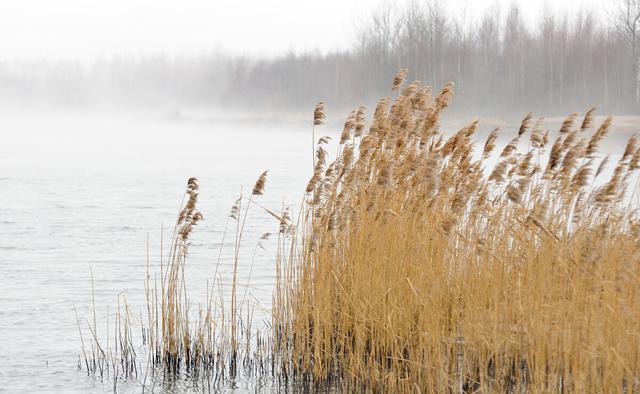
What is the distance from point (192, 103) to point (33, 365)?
91769 mm

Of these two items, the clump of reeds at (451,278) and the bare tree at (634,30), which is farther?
the bare tree at (634,30)

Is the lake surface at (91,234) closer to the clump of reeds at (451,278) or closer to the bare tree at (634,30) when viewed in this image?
the clump of reeds at (451,278)

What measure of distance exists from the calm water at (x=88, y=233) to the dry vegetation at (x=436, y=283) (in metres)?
0.46

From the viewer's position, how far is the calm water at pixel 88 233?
23.5 ft

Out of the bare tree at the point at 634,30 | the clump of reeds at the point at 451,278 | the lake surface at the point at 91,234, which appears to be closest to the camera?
the clump of reeds at the point at 451,278

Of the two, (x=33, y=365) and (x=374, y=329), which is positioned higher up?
(x=374, y=329)

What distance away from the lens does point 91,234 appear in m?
13.8

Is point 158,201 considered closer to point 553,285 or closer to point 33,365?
point 33,365

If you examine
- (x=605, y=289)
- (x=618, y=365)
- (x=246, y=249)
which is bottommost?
(x=246, y=249)

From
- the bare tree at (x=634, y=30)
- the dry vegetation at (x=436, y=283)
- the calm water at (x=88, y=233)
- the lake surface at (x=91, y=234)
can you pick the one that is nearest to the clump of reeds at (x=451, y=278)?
the dry vegetation at (x=436, y=283)

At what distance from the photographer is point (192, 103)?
318ft

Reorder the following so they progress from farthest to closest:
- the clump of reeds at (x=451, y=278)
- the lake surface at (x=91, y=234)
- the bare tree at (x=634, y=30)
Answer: the bare tree at (x=634, y=30) → the lake surface at (x=91, y=234) → the clump of reeds at (x=451, y=278)

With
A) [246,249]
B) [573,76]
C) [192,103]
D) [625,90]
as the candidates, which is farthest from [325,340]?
[192,103]

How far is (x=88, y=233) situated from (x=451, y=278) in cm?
A: 907
